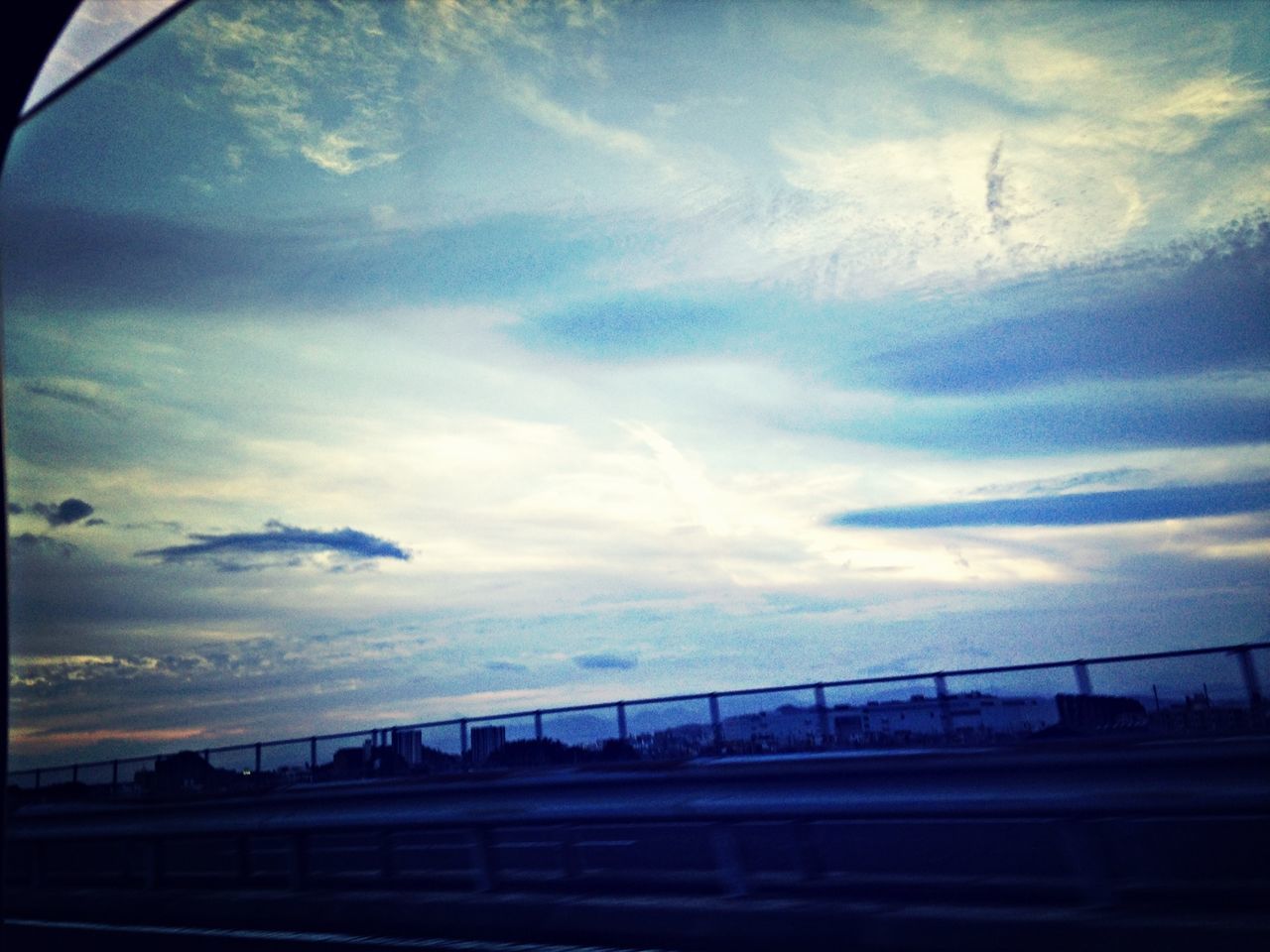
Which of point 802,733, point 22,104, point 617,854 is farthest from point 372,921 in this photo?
point 802,733

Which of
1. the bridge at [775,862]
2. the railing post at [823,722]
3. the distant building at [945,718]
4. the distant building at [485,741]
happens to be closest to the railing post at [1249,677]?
the bridge at [775,862]

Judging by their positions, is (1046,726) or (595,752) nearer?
(1046,726)

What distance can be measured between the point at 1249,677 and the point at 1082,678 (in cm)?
201

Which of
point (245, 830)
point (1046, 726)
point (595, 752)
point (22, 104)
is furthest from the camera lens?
point (595, 752)

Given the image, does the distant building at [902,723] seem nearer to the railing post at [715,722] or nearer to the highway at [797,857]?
the railing post at [715,722]

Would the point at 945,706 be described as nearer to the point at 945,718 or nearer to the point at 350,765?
the point at 945,718

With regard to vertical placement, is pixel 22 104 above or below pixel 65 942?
above

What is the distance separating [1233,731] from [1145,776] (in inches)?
337

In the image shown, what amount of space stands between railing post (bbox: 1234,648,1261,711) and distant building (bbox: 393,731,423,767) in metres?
13.7

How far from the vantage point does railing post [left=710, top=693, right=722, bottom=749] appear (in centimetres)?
1744

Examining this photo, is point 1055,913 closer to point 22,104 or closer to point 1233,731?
point 22,104

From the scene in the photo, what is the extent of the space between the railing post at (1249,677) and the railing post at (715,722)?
752cm

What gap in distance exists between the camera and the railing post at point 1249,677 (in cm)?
1365

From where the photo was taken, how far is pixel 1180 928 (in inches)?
222
